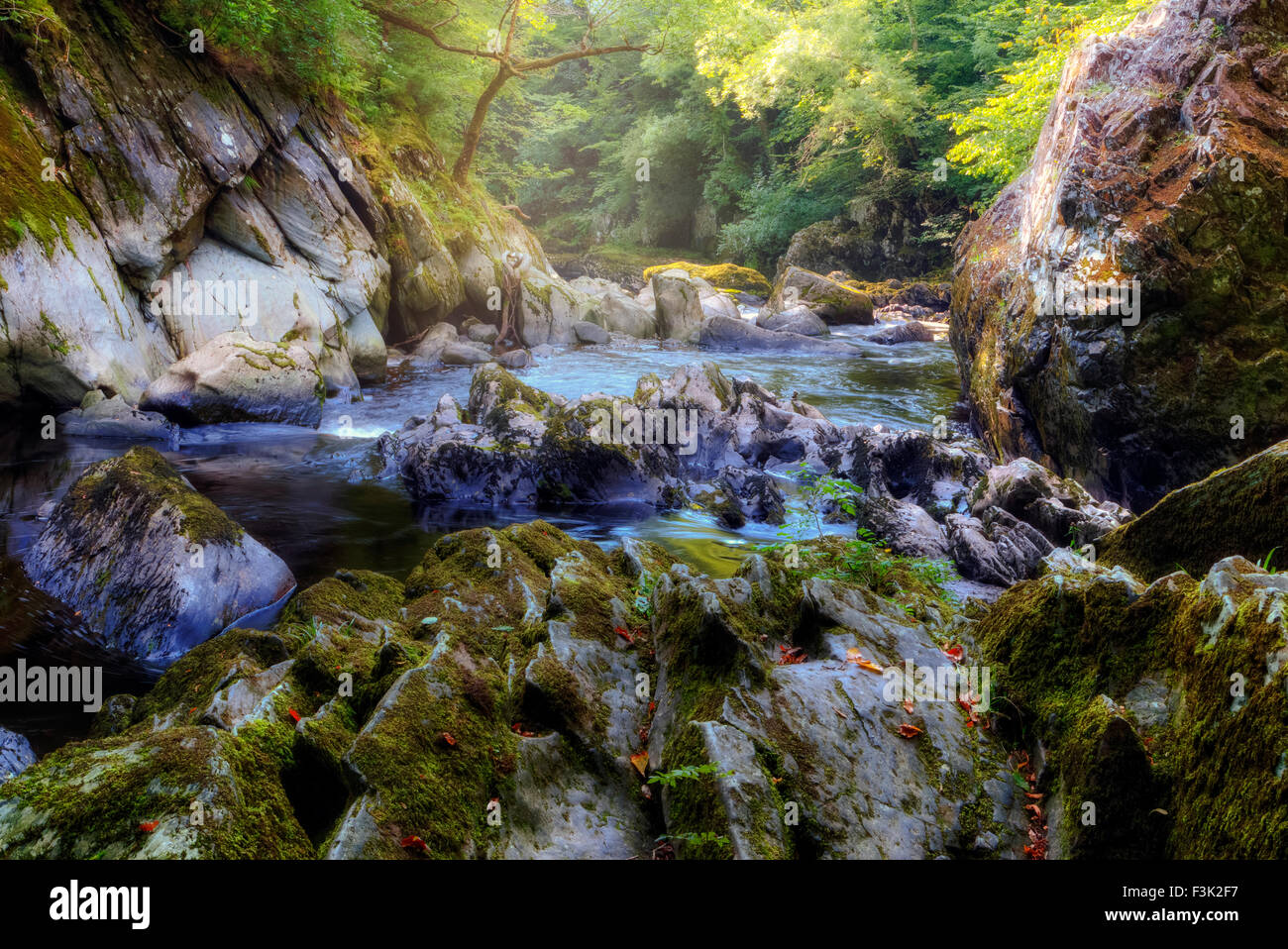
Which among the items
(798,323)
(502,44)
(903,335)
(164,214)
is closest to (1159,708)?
(164,214)

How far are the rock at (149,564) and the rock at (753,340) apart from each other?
59.6 ft

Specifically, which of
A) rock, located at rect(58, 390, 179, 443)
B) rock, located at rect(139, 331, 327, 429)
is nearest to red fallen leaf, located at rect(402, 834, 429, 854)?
rock, located at rect(58, 390, 179, 443)

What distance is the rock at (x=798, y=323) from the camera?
80.5 ft

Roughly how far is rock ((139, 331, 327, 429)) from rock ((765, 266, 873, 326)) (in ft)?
56.8

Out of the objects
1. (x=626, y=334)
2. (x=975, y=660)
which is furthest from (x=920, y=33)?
(x=975, y=660)

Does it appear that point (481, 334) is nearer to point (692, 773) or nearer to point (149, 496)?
point (149, 496)

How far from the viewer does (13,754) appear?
4.31 m

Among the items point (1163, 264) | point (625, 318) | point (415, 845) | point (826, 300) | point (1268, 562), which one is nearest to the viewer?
point (415, 845)

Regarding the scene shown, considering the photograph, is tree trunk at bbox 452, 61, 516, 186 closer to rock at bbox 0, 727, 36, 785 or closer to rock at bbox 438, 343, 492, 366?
rock at bbox 438, 343, 492, 366

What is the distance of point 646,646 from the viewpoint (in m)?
4.41

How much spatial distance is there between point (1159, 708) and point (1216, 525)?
184 centimetres

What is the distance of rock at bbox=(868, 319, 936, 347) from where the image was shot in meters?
24.1

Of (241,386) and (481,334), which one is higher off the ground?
(481,334)
